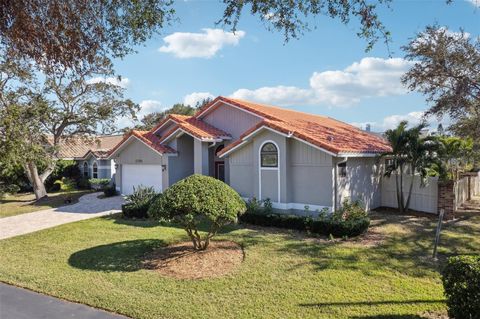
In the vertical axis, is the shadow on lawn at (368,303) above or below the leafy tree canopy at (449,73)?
below

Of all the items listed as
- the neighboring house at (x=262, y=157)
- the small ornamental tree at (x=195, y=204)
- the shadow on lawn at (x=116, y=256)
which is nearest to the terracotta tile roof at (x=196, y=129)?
the neighboring house at (x=262, y=157)

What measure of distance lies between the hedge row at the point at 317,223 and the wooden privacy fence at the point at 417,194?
554 centimetres

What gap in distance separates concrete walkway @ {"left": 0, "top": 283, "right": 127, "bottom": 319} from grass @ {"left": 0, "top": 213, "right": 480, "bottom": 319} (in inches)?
8.6

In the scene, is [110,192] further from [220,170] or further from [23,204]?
[220,170]

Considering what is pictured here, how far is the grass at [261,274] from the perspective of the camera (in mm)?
7277

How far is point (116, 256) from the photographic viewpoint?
10992mm

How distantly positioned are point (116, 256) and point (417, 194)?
579 inches

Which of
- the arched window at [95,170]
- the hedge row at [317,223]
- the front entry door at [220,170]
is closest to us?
the hedge row at [317,223]

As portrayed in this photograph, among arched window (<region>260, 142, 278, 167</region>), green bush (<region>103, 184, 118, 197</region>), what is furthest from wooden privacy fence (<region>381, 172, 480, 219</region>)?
green bush (<region>103, 184, 118, 197</region>)

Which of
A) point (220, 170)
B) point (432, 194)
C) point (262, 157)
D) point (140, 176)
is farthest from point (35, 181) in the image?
point (432, 194)

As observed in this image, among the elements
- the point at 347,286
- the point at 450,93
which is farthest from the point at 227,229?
the point at 450,93

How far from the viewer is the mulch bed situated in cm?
943

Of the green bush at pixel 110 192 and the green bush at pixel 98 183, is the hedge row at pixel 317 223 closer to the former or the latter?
the green bush at pixel 110 192

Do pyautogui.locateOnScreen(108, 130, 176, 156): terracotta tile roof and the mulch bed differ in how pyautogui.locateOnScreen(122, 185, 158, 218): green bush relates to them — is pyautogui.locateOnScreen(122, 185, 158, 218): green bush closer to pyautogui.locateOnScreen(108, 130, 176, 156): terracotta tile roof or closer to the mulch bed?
pyautogui.locateOnScreen(108, 130, 176, 156): terracotta tile roof
